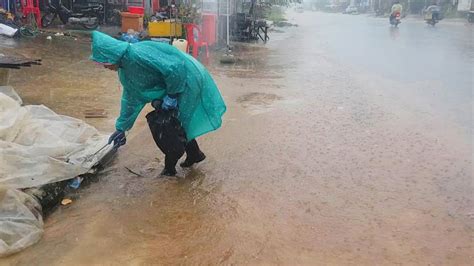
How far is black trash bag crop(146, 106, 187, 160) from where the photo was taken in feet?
13.2

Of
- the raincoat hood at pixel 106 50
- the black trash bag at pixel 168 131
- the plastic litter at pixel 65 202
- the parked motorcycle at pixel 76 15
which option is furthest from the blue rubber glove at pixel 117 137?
the parked motorcycle at pixel 76 15

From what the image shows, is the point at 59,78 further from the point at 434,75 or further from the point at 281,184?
the point at 434,75

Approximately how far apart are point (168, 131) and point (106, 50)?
0.84 metres

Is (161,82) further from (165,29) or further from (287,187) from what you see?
(165,29)

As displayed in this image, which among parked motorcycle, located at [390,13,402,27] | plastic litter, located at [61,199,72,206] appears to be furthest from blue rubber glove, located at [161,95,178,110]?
parked motorcycle, located at [390,13,402,27]

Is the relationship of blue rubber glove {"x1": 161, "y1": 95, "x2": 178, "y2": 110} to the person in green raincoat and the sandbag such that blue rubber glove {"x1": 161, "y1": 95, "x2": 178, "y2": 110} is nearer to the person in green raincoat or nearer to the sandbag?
the person in green raincoat

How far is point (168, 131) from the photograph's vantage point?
4043 mm

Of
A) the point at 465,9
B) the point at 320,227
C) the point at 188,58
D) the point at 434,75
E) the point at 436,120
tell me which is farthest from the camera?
the point at 465,9

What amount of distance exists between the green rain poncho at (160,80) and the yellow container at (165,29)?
827 centimetres

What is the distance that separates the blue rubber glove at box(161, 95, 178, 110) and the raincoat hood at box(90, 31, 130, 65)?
505 millimetres

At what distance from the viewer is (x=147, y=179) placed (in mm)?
4340

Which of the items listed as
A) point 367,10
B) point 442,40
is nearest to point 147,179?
point 442,40

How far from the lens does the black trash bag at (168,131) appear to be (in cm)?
402

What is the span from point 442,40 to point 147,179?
51.1ft
